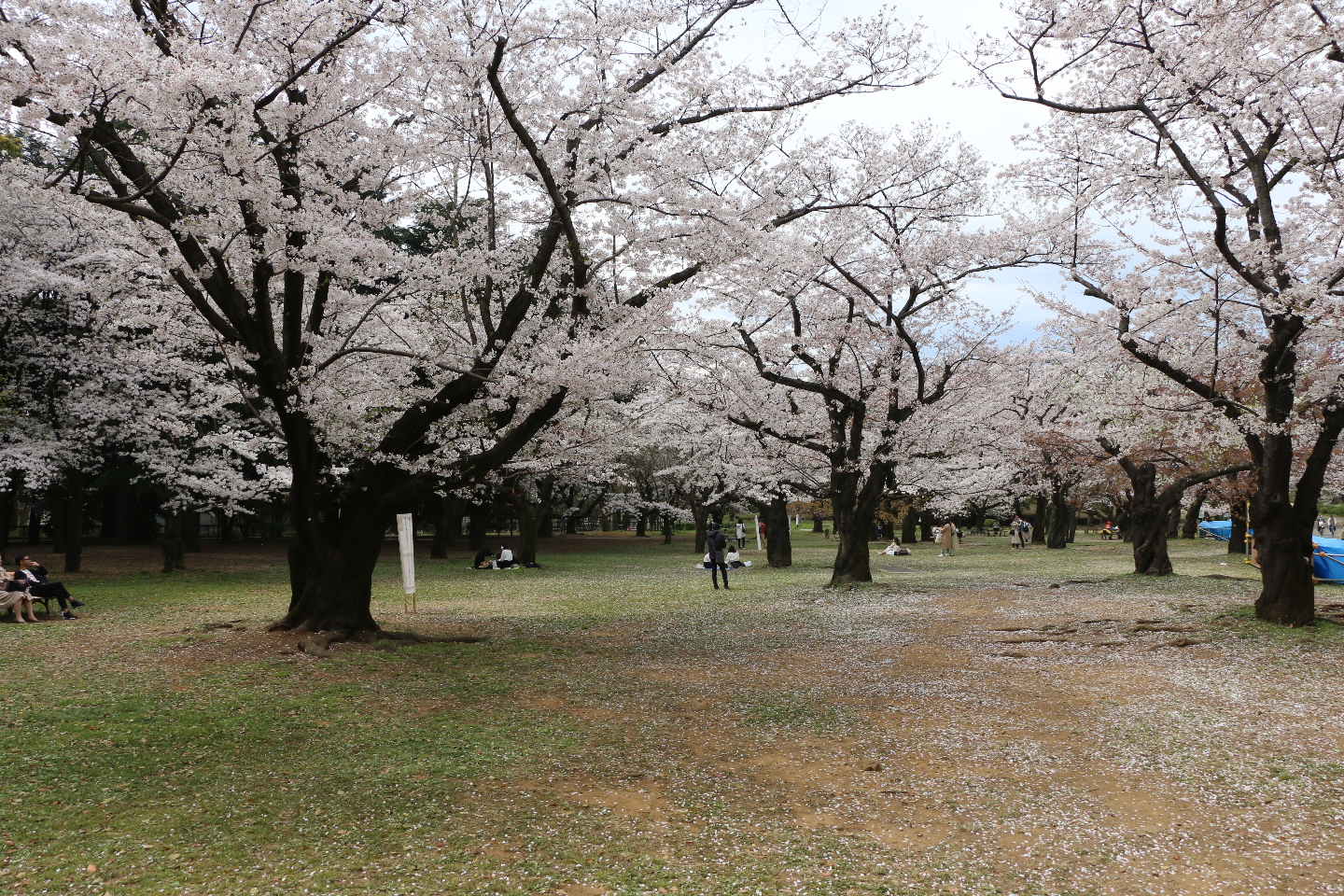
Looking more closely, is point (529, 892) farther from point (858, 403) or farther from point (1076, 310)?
point (858, 403)

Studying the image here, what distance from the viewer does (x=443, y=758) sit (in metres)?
6.13

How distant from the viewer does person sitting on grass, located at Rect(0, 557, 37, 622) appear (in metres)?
13.0

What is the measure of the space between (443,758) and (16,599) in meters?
10.7

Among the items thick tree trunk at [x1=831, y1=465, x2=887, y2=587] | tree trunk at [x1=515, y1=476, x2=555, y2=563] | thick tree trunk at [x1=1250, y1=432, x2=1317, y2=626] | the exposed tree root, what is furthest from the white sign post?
tree trunk at [x1=515, y1=476, x2=555, y2=563]

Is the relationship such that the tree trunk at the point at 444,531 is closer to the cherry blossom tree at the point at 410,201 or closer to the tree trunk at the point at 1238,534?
the cherry blossom tree at the point at 410,201

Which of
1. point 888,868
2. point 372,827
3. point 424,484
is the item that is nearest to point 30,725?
point 372,827

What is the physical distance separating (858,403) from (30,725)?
14.6 m

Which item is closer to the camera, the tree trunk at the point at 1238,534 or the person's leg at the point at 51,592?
the person's leg at the point at 51,592

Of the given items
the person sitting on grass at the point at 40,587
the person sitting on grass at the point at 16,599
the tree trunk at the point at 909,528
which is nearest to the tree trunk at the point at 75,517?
the person sitting on grass at the point at 40,587

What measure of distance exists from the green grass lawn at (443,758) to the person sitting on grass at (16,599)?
0.62 metres

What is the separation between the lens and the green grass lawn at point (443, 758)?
425cm

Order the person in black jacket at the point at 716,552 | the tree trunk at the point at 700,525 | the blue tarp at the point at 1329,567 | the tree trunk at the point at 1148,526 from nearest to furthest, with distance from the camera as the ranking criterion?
1. the blue tarp at the point at 1329,567
2. the person in black jacket at the point at 716,552
3. the tree trunk at the point at 1148,526
4. the tree trunk at the point at 700,525

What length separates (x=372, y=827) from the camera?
478 cm

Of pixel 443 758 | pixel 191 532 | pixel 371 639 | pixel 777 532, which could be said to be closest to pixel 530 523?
pixel 777 532
